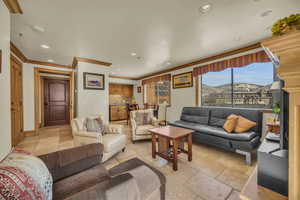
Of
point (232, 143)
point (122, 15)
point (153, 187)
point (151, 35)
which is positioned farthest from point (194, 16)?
point (232, 143)

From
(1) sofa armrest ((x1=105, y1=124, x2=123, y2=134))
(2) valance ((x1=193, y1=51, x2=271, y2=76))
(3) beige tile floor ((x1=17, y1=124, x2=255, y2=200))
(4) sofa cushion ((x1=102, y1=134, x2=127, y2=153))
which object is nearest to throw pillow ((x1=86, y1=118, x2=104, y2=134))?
(1) sofa armrest ((x1=105, y1=124, x2=123, y2=134))

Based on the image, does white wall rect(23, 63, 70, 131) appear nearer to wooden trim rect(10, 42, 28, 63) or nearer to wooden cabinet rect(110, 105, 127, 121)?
wooden trim rect(10, 42, 28, 63)

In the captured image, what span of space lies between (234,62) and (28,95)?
6.06 m

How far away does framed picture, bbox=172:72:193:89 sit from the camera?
13.6 ft

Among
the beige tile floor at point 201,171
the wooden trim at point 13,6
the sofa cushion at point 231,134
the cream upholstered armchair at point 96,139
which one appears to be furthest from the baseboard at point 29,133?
the sofa cushion at point 231,134

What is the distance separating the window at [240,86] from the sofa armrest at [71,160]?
11.8 ft

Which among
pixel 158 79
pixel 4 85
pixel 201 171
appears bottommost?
pixel 201 171

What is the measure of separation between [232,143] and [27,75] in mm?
5792

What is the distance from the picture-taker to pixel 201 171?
1876 millimetres

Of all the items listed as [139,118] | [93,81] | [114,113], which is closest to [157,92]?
[114,113]

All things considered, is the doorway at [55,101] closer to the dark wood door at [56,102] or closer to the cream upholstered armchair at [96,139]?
the dark wood door at [56,102]

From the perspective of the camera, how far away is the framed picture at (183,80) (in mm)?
4137

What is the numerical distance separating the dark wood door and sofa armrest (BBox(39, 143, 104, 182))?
5.06 meters

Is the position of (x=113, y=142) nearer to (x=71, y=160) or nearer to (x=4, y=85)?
(x=71, y=160)
